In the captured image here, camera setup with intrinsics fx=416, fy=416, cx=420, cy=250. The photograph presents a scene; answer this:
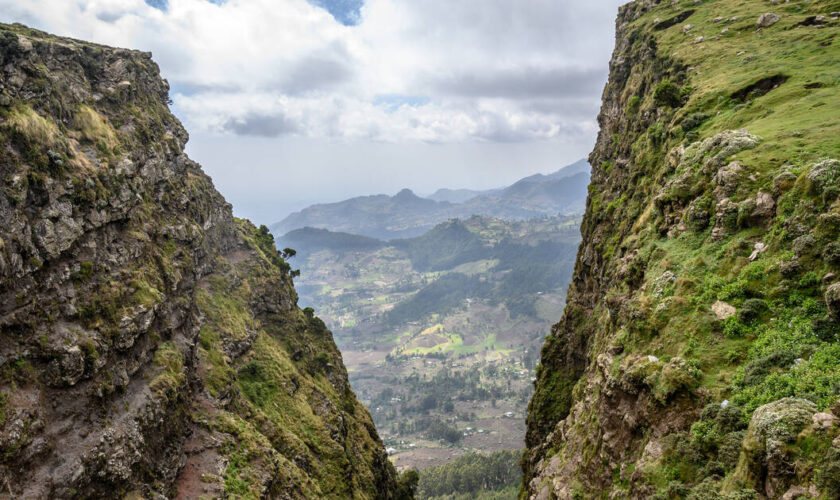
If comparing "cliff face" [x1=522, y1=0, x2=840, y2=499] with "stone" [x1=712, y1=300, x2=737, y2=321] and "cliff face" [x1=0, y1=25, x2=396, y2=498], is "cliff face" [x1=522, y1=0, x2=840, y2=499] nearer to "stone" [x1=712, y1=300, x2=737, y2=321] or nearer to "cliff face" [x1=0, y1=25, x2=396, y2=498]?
"stone" [x1=712, y1=300, x2=737, y2=321]

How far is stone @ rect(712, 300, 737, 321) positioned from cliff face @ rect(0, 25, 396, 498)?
50934mm

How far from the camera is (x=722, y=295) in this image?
29.9m

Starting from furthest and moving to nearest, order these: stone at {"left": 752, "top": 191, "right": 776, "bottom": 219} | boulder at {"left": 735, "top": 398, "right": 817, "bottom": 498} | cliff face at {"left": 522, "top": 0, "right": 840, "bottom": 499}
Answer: stone at {"left": 752, "top": 191, "right": 776, "bottom": 219} → cliff face at {"left": 522, "top": 0, "right": 840, "bottom": 499} → boulder at {"left": 735, "top": 398, "right": 817, "bottom": 498}

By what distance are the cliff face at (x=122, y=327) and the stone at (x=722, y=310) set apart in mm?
50934

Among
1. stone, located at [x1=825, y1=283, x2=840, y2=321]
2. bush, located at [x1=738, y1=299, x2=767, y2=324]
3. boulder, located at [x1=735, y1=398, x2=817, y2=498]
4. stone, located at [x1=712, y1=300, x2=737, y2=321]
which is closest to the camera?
boulder, located at [x1=735, y1=398, x2=817, y2=498]

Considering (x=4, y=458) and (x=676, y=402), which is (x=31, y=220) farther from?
(x=676, y=402)

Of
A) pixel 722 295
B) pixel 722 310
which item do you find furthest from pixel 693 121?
pixel 722 310

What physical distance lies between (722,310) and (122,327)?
54418 millimetres

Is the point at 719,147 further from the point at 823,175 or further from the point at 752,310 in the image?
the point at 752,310

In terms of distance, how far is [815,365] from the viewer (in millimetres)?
21625

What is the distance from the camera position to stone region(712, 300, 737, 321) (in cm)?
2862

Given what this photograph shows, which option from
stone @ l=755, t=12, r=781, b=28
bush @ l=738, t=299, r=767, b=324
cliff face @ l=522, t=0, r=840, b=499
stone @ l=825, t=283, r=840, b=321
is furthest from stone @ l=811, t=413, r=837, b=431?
stone @ l=755, t=12, r=781, b=28

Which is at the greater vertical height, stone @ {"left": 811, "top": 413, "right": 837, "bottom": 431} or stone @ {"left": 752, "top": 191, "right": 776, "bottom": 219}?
stone @ {"left": 752, "top": 191, "right": 776, "bottom": 219}

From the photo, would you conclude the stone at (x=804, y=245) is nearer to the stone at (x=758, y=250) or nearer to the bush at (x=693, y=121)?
the stone at (x=758, y=250)
